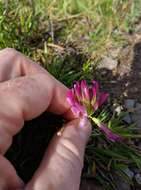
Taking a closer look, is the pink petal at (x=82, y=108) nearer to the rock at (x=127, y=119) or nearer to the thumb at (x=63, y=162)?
the thumb at (x=63, y=162)

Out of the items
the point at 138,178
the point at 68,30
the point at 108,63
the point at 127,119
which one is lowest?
the point at 138,178

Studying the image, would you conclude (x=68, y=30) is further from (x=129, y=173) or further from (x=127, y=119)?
(x=129, y=173)

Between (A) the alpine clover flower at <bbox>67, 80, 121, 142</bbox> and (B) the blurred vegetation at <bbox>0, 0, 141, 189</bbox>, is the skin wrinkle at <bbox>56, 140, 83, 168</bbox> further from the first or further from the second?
(B) the blurred vegetation at <bbox>0, 0, 141, 189</bbox>

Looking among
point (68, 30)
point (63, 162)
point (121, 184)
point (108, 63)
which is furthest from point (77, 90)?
point (68, 30)

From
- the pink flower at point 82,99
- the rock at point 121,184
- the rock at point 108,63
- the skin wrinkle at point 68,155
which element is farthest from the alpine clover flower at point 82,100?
the rock at point 108,63

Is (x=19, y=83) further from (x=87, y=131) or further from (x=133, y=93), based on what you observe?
(x=133, y=93)

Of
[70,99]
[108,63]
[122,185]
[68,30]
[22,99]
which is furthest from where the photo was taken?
[68,30]
